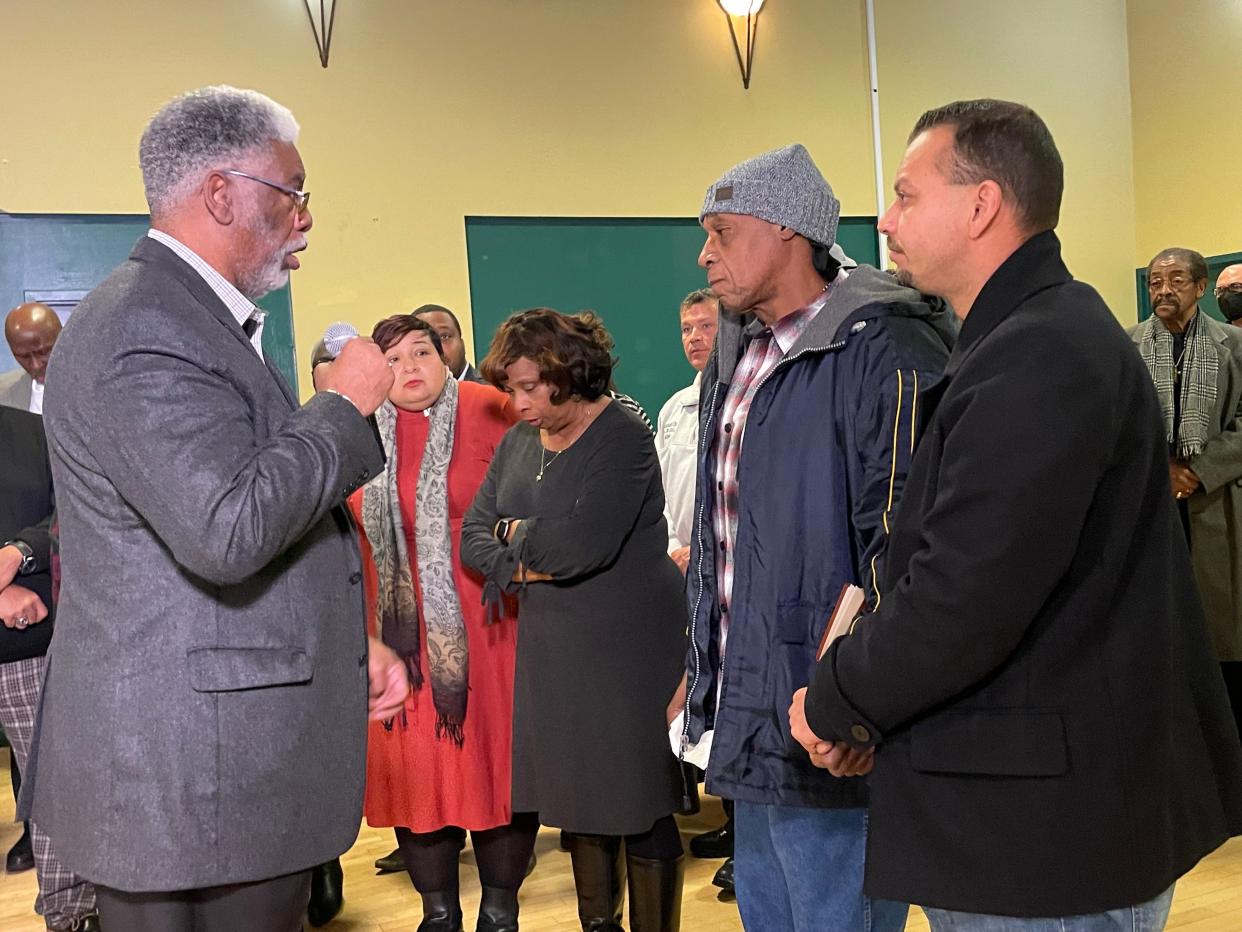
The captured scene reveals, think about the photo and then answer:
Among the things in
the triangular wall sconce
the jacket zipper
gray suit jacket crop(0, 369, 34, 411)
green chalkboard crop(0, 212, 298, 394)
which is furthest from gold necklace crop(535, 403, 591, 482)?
the triangular wall sconce

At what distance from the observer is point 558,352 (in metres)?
2.82

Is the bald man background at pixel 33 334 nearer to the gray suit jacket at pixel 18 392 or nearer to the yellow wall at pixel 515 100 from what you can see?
the gray suit jacket at pixel 18 392

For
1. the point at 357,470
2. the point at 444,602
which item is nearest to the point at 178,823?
the point at 357,470

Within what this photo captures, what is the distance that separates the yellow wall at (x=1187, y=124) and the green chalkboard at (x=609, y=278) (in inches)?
112

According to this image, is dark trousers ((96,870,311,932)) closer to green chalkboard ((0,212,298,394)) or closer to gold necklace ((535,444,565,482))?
gold necklace ((535,444,565,482))

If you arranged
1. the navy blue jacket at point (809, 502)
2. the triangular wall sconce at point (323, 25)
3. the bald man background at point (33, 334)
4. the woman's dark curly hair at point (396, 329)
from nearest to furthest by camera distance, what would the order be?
the navy blue jacket at point (809, 502), the woman's dark curly hair at point (396, 329), the bald man background at point (33, 334), the triangular wall sconce at point (323, 25)

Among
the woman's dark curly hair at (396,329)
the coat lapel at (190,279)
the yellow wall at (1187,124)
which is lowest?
the coat lapel at (190,279)

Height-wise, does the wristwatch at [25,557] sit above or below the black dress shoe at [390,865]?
above

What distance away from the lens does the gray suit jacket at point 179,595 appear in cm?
146

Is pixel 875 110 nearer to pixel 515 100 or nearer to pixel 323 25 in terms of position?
pixel 515 100

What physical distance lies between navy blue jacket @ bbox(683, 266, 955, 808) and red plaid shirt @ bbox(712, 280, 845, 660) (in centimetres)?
8

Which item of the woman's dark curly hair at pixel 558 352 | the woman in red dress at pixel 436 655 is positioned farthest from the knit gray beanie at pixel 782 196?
the woman in red dress at pixel 436 655

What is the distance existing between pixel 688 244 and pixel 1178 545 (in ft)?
17.7

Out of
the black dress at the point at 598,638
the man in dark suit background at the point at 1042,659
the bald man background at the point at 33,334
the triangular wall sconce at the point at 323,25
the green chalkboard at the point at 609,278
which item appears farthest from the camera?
the green chalkboard at the point at 609,278
